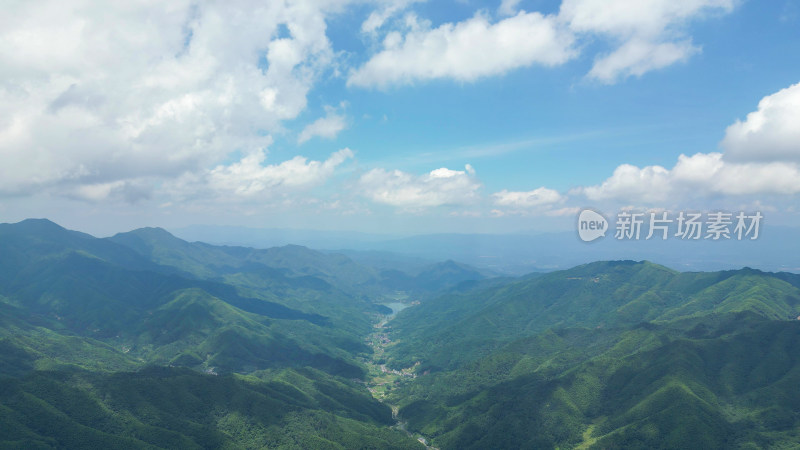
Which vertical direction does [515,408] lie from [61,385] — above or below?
below

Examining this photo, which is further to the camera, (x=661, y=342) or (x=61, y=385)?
(x=661, y=342)

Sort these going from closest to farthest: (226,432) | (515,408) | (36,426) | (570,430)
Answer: (36,426) < (226,432) < (570,430) < (515,408)

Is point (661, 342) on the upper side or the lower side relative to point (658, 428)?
upper

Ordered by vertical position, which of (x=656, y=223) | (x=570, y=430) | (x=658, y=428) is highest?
(x=656, y=223)

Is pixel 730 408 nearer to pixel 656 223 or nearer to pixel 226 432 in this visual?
pixel 656 223

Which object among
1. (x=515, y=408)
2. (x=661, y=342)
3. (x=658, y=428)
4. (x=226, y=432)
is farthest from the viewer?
(x=661, y=342)

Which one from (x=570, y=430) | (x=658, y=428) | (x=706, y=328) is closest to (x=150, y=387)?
(x=570, y=430)

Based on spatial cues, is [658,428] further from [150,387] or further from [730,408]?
[150,387]

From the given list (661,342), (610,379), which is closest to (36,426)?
(610,379)

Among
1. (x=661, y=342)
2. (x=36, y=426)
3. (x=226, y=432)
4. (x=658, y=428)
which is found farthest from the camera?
(x=661, y=342)
